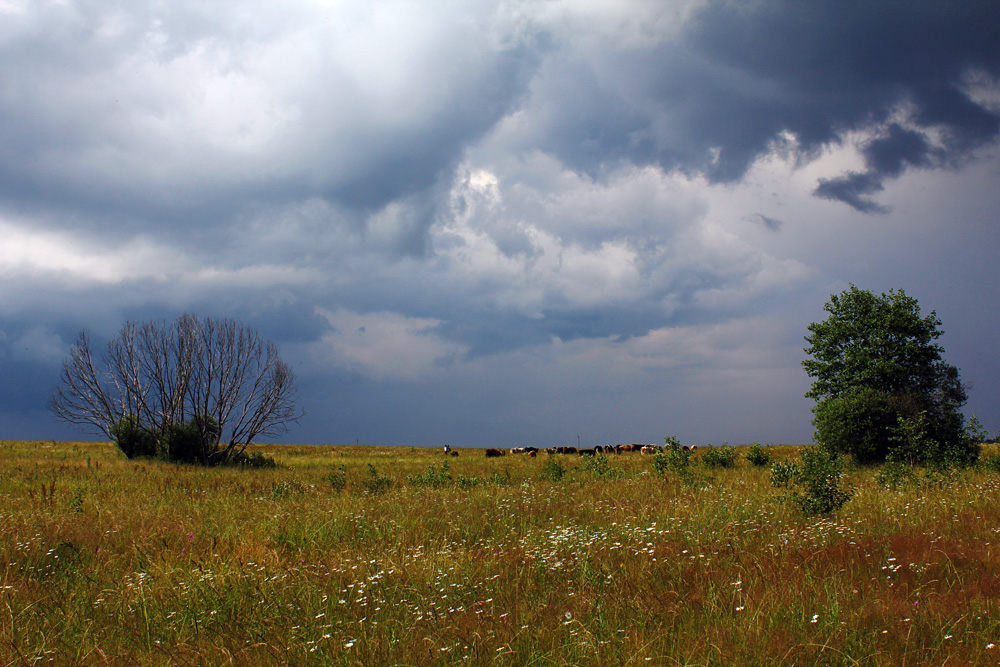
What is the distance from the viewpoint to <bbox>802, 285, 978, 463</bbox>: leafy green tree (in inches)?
929

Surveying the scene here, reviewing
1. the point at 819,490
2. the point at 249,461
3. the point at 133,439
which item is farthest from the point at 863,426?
the point at 133,439

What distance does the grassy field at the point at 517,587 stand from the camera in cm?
383

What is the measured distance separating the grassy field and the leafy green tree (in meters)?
16.3

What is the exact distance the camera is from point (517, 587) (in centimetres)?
509

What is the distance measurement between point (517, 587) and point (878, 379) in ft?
90.2

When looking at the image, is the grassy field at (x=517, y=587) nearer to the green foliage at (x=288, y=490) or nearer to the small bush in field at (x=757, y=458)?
the green foliage at (x=288, y=490)

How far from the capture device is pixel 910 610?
4.29 m

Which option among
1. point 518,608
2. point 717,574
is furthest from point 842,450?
point 518,608

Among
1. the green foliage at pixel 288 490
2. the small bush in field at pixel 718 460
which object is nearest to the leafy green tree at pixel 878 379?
the small bush in field at pixel 718 460

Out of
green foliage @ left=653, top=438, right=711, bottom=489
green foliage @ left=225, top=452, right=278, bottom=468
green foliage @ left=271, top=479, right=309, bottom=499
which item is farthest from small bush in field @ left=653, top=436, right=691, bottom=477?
green foliage @ left=225, top=452, right=278, bottom=468

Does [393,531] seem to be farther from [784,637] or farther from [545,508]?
[784,637]

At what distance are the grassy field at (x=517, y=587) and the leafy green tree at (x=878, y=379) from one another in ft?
53.6

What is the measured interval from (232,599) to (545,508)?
580 centimetres

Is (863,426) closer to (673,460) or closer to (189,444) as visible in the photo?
(673,460)
